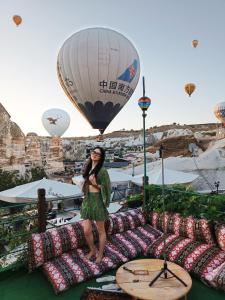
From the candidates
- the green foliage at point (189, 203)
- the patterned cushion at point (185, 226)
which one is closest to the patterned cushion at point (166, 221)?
the patterned cushion at point (185, 226)

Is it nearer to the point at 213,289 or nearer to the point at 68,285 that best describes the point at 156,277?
the point at 213,289

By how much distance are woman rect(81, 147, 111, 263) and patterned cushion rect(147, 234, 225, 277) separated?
1031 mm

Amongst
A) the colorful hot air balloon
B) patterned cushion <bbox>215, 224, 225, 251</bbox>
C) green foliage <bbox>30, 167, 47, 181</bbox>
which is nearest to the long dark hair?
patterned cushion <bbox>215, 224, 225, 251</bbox>

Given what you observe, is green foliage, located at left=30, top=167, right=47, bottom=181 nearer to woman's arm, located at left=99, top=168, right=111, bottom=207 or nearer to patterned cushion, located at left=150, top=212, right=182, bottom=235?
patterned cushion, located at left=150, top=212, right=182, bottom=235

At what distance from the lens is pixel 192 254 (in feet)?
13.1

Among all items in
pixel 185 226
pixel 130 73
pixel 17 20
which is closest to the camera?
pixel 185 226

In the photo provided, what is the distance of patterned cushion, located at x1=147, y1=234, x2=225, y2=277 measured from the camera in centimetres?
378

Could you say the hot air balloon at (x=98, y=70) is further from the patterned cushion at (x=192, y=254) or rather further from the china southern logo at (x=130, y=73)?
the patterned cushion at (x=192, y=254)

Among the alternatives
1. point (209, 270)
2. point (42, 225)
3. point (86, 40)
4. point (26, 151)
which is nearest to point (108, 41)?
point (86, 40)

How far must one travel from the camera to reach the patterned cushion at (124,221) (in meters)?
4.89

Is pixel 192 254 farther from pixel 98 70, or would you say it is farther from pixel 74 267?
pixel 98 70

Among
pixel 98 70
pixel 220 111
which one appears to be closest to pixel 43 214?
pixel 98 70

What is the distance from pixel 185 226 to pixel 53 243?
7.12ft

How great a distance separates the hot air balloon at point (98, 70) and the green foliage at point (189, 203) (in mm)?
6370
